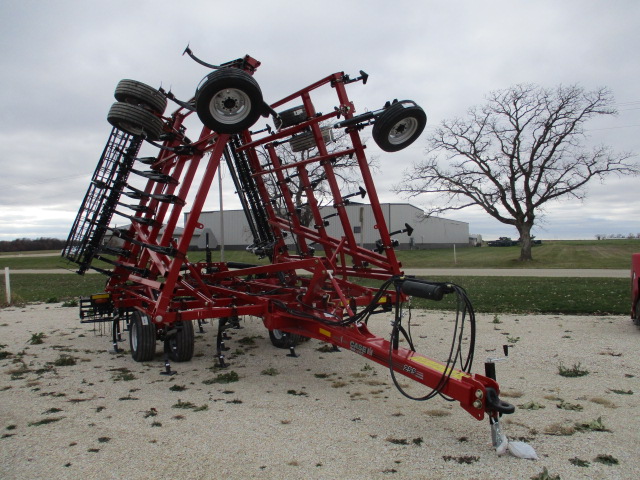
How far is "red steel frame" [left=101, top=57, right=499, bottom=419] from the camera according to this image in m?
4.90

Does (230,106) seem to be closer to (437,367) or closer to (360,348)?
(360,348)

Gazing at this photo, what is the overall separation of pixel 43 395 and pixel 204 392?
1.75 metres

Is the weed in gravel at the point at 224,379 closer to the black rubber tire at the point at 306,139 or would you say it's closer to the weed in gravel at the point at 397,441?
the weed in gravel at the point at 397,441

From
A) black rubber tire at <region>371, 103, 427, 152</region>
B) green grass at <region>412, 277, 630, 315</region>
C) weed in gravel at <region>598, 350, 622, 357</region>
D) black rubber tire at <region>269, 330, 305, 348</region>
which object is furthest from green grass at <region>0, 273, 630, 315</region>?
black rubber tire at <region>371, 103, 427, 152</region>

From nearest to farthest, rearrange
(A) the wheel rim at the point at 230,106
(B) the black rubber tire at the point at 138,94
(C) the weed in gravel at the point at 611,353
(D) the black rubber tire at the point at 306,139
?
(A) the wheel rim at the point at 230,106 < (C) the weed in gravel at the point at 611,353 < (B) the black rubber tire at the point at 138,94 < (D) the black rubber tire at the point at 306,139

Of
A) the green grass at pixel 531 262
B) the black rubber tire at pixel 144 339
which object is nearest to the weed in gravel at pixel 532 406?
the black rubber tire at pixel 144 339

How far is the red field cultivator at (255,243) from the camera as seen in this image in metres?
5.02

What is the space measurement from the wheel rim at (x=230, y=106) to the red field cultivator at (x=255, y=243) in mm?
13

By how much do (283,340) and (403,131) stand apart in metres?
3.68

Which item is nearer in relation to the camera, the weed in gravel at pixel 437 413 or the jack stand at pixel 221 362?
the weed in gravel at pixel 437 413

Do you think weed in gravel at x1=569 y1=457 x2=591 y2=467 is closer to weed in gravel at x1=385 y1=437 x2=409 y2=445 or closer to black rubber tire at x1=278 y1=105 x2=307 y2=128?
weed in gravel at x1=385 y1=437 x2=409 y2=445

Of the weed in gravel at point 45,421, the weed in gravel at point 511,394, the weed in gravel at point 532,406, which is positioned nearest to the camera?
the weed in gravel at point 45,421

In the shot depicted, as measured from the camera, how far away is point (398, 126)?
6750 mm

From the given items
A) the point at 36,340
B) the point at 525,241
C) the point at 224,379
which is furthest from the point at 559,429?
the point at 525,241
